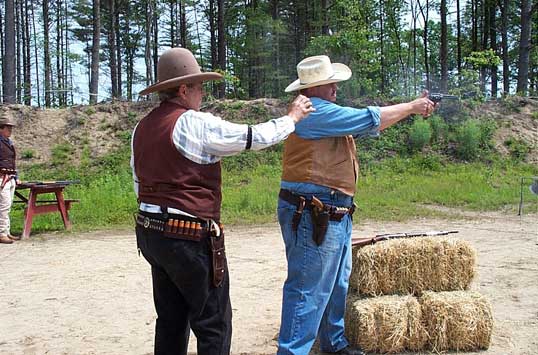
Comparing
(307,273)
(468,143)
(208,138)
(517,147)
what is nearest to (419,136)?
(468,143)

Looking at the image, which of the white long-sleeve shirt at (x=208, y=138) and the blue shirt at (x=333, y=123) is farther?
the blue shirt at (x=333, y=123)

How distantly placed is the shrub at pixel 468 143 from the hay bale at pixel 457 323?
12.9 metres

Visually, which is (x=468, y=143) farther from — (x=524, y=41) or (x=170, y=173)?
(x=170, y=173)

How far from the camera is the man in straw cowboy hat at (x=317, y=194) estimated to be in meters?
3.18

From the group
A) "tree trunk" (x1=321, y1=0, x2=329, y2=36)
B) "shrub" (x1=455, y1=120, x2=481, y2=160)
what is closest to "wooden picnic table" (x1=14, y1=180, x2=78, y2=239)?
"shrub" (x1=455, y1=120, x2=481, y2=160)

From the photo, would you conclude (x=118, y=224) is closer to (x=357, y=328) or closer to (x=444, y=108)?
(x=357, y=328)

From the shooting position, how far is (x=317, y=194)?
3252 mm

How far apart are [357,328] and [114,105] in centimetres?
1561

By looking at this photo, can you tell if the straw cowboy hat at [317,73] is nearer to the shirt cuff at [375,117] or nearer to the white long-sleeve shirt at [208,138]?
the shirt cuff at [375,117]

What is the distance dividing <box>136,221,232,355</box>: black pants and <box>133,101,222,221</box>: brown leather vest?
166 mm

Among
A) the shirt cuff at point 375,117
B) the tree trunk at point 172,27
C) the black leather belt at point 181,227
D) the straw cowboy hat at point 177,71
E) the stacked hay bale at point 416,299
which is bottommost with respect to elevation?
the stacked hay bale at point 416,299

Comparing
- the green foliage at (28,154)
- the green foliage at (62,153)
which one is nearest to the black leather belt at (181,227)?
the green foliage at (62,153)

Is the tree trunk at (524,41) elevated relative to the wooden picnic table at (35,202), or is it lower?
elevated

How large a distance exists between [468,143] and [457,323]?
13.1m
